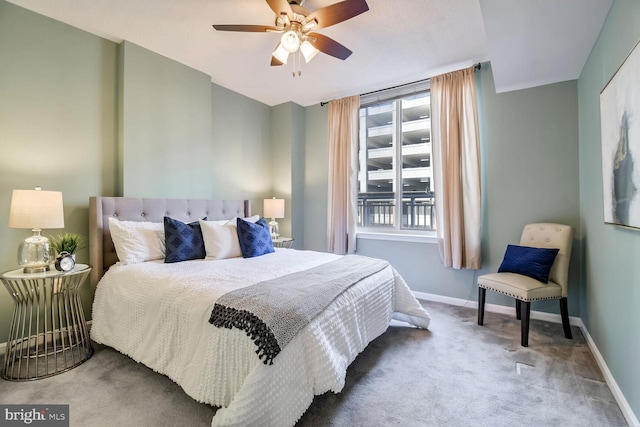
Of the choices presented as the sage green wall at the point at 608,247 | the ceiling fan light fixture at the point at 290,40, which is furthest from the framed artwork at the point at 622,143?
the ceiling fan light fixture at the point at 290,40

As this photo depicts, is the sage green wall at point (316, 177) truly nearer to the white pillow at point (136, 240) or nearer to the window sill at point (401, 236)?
the window sill at point (401, 236)

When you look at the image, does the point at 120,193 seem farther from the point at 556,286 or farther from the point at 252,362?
the point at 556,286

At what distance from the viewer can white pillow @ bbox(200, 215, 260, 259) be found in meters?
2.81

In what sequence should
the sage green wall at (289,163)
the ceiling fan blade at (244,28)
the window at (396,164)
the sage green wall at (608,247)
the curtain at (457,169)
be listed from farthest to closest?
the sage green wall at (289,163), the window at (396,164), the curtain at (457,169), the ceiling fan blade at (244,28), the sage green wall at (608,247)

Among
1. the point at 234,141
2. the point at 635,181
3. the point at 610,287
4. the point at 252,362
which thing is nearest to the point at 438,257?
the point at 610,287

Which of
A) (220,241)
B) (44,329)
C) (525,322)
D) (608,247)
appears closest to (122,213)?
(220,241)

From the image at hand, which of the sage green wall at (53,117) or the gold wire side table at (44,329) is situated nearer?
the gold wire side table at (44,329)

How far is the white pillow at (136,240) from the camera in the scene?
2.51 m

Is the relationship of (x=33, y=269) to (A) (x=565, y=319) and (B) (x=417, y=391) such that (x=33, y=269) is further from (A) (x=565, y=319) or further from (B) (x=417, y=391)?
(A) (x=565, y=319)

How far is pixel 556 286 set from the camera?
2604 mm

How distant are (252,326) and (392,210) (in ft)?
10.1

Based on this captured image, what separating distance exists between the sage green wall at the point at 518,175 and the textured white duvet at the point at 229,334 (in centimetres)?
112

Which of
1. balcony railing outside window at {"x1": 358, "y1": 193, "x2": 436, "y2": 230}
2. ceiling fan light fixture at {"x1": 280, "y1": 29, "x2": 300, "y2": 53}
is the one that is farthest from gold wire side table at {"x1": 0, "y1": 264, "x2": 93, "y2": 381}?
balcony railing outside window at {"x1": 358, "y1": 193, "x2": 436, "y2": 230}

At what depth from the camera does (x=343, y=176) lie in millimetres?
4234
